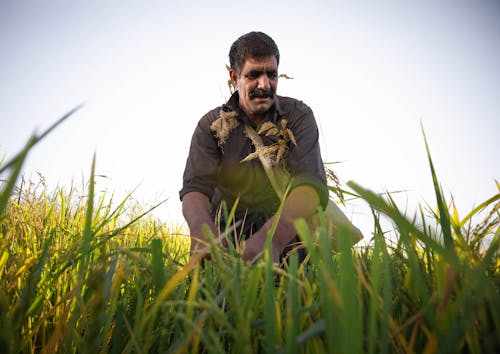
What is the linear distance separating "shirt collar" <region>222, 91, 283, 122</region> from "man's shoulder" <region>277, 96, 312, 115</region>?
0.06 meters

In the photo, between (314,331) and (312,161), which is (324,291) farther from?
(312,161)

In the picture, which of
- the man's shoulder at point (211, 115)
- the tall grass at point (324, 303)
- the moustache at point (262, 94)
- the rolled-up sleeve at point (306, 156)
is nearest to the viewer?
the tall grass at point (324, 303)

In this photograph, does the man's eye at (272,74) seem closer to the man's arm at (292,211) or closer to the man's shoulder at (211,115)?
the man's shoulder at (211,115)

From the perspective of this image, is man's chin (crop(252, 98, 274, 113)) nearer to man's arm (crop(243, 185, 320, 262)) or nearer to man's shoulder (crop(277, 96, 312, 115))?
man's shoulder (crop(277, 96, 312, 115))

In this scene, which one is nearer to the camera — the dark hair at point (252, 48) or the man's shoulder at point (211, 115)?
the dark hair at point (252, 48)

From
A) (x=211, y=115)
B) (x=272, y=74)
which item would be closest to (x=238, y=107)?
(x=211, y=115)

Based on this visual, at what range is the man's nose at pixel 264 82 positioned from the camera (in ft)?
8.25

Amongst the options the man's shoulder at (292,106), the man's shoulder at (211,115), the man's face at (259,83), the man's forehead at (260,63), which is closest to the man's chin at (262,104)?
the man's face at (259,83)

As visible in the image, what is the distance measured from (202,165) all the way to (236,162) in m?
0.29

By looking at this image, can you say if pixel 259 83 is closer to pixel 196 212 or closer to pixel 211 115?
pixel 211 115

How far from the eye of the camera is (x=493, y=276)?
664 mm

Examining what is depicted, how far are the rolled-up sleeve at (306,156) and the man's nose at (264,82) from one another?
0.32 meters

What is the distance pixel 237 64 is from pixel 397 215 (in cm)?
251

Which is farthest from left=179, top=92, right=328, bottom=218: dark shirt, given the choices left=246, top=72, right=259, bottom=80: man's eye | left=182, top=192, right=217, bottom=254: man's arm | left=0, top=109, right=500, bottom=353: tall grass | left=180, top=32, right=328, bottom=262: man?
left=0, top=109, right=500, bottom=353: tall grass
